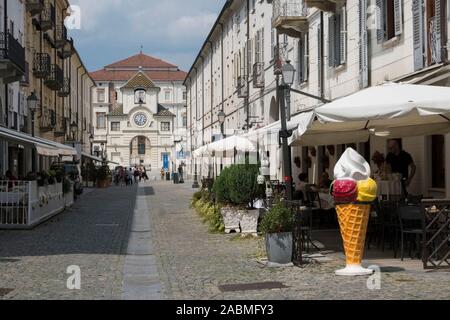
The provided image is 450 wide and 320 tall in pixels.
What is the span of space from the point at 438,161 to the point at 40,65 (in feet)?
86.7

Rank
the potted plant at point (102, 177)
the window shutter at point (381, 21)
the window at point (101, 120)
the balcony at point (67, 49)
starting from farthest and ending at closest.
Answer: the window at point (101, 120) → the potted plant at point (102, 177) → the balcony at point (67, 49) → the window shutter at point (381, 21)

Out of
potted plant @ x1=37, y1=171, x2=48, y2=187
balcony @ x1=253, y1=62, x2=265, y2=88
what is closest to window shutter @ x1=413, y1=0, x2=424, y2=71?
potted plant @ x1=37, y1=171, x2=48, y2=187

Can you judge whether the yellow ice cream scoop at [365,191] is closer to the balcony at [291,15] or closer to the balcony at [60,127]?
the balcony at [291,15]

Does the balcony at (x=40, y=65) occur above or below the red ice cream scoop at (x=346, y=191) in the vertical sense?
Answer: above

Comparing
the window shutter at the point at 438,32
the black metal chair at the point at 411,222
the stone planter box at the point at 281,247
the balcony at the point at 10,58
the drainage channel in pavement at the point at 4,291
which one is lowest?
the drainage channel in pavement at the point at 4,291

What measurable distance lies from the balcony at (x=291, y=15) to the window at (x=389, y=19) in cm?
732

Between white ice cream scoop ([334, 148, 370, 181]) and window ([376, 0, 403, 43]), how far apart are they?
24.1 ft

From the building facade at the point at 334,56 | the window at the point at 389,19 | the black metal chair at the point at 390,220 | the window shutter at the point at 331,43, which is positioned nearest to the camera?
the black metal chair at the point at 390,220

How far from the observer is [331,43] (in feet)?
70.3

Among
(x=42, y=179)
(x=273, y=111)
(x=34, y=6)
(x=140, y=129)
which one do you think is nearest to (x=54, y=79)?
(x=34, y=6)

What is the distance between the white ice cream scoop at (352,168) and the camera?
925 centimetres

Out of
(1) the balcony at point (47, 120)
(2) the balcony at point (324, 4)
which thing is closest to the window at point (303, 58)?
(2) the balcony at point (324, 4)

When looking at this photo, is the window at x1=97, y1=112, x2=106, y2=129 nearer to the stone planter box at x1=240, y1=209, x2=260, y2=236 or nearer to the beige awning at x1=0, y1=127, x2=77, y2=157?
the beige awning at x1=0, y1=127, x2=77, y2=157
